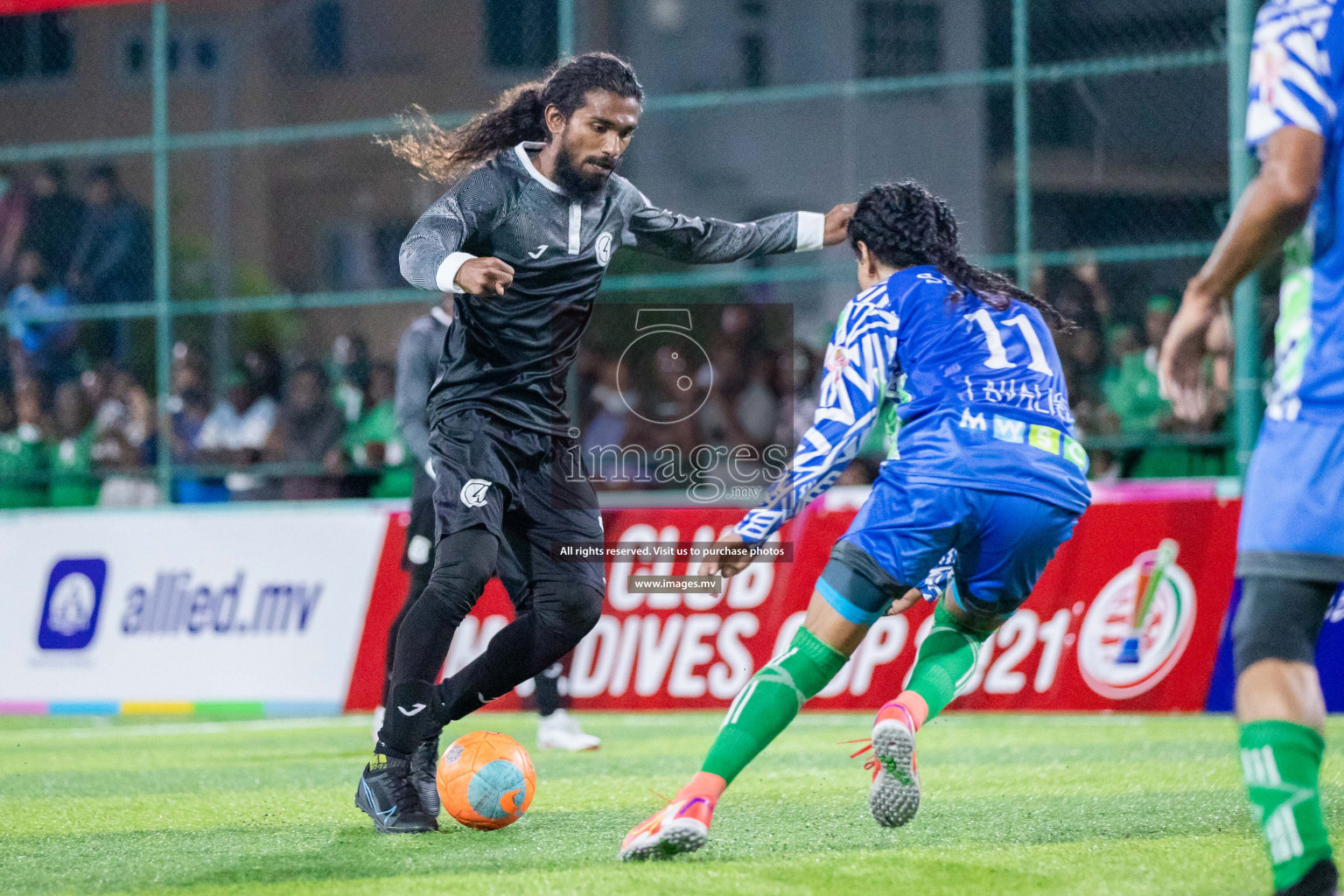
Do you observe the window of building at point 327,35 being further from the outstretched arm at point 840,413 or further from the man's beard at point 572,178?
the outstretched arm at point 840,413

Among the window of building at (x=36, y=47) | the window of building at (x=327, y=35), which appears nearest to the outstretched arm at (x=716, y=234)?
the window of building at (x=36, y=47)

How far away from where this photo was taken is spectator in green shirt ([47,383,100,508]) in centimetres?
1330

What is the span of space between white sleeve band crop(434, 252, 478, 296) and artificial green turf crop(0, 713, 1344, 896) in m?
1.60

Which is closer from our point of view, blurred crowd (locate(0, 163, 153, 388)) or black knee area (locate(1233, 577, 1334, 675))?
black knee area (locate(1233, 577, 1334, 675))

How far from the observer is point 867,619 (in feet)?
14.8

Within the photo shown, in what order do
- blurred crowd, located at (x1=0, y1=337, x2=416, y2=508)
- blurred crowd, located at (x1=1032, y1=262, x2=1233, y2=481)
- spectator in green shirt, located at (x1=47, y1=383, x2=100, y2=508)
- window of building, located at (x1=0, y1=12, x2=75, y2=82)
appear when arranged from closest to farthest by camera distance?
blurred crowd, located at (x1=1032, y1=262, x2=1233, y2=481)
blurred crowd, located at (x1=0, y1=337, x2=416, y2=508)
spectator in green shirt, located at (x1=47, y1=383, x2=100, y2=508)
window of building, located at (x1=0, y1=12, x2=75, y2=82)

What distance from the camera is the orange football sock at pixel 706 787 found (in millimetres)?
4332

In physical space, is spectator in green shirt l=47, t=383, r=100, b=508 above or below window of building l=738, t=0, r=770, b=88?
below

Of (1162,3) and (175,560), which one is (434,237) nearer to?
(175,560)

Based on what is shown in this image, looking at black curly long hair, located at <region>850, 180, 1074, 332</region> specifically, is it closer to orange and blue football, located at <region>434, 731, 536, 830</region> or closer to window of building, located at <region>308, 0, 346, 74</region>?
orange and blue football, located at <region>434, 731, 536, 830</region>

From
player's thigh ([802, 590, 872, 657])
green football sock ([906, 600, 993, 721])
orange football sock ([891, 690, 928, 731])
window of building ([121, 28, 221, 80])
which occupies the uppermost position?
window of building ([121, 28, 221, 80])

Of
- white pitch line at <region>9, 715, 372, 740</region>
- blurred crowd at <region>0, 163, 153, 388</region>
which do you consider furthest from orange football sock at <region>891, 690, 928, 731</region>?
blurred crowd at <region>0, 163, 153, 388</region>

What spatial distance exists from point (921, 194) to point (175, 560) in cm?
773

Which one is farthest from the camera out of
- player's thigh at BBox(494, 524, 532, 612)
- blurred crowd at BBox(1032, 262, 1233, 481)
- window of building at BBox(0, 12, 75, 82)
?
window of building at BBox(0, 12, 75, 82)
